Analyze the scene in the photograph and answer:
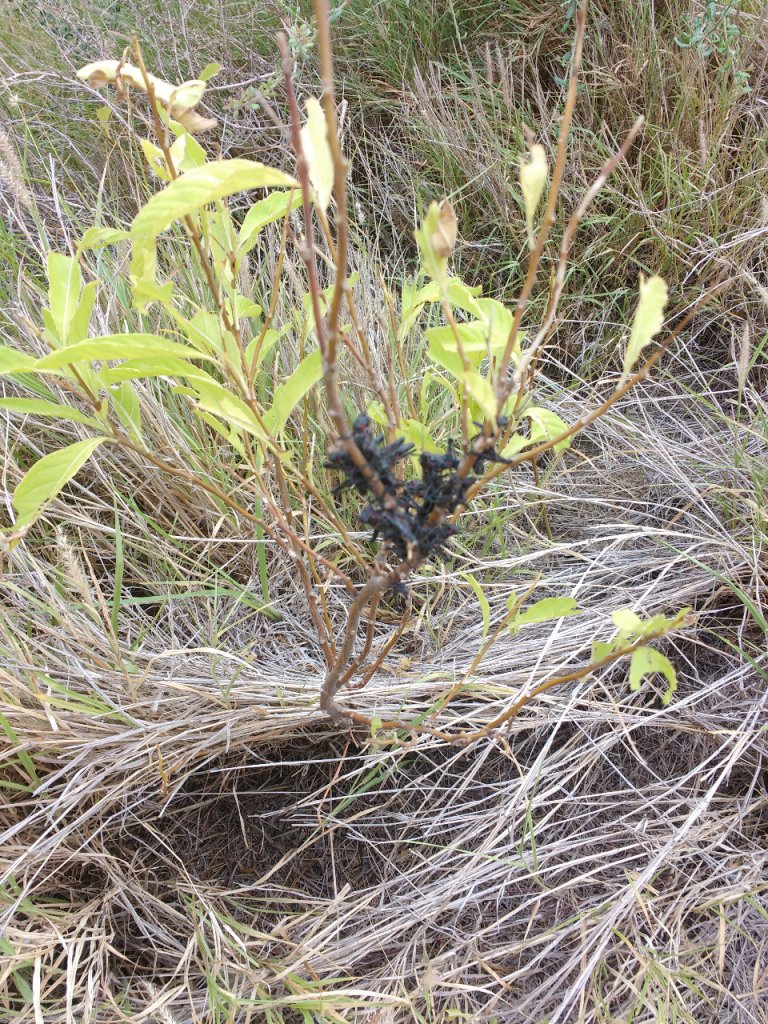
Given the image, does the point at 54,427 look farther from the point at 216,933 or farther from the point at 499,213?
the point at 499,213

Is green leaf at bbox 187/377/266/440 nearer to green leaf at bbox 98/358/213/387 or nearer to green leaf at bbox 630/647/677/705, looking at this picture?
green leaf at bbox 98/358/213/387

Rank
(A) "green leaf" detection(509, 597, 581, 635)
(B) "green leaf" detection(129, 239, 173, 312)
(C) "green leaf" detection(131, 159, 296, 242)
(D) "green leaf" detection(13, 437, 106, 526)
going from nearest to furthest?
(C) "green leaf" detection(131, 159, 296, 242), (B) "green leaf" detection(129, 239, 173, 312), (D) "green leaf" detection(13, 437, 106, 526), (A) "green leaf" detection(509, 597, 581, 635)

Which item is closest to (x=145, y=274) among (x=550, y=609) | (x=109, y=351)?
(x=109, y=351)

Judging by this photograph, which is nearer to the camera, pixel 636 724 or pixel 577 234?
pixel 636 724

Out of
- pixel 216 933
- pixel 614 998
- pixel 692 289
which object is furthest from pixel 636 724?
pixel 692 289

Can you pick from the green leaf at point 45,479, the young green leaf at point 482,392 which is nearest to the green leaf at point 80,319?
the green leaf at point 45,479

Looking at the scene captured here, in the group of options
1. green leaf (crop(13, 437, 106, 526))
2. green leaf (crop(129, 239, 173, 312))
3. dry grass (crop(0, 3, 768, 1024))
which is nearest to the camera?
green leaf (crop(129, 239, 173, 312))

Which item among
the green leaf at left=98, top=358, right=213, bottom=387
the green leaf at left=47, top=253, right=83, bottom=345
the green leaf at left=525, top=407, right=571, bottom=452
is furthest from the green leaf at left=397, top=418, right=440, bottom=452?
the green leaf at left=47, top=253, right=83, bottom=345
